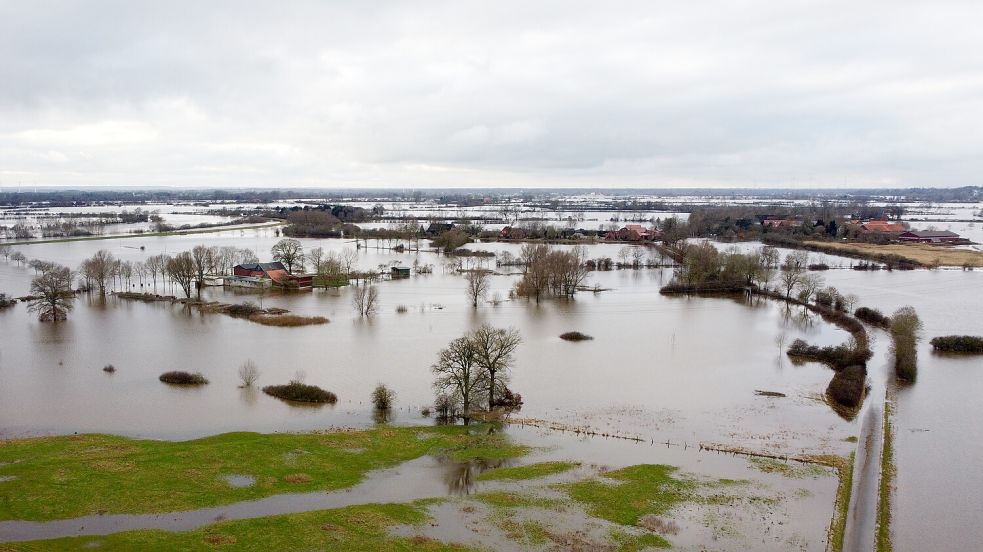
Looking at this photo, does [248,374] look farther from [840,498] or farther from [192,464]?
[840,498]

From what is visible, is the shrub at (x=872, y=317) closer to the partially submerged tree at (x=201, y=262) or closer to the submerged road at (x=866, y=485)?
the submerged road at (x=866, y=485)

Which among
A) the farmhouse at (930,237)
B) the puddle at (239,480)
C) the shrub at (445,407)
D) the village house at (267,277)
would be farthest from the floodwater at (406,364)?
the farmhouse at (930,237)

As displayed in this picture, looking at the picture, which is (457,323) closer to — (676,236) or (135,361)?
(135,361)

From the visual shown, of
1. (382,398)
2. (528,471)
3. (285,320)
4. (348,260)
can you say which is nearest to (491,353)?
(382,398)

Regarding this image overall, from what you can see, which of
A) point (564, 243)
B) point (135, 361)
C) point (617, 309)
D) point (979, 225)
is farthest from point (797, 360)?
point (979, 225)

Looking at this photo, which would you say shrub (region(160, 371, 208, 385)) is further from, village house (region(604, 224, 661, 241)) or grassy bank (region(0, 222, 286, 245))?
village house (region(604, 224, 661, 241))

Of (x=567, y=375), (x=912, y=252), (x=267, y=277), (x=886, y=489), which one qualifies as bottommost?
(x=886, y=489)

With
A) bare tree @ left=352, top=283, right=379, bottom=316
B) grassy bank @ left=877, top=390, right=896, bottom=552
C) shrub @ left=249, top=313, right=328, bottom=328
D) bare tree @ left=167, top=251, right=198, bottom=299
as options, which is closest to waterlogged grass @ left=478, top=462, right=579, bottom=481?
grassy bank @ left=877, top=390, right=896, bottom=552
